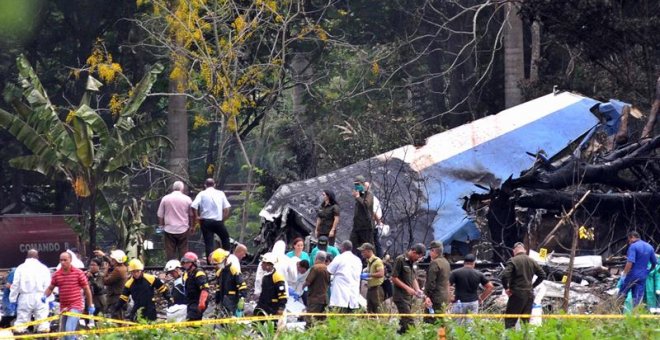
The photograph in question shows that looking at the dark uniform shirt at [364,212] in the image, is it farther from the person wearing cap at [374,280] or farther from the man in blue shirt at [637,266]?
the man in blue shirt at [637,266]

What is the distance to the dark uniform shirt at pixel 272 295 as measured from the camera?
1811 centimetres

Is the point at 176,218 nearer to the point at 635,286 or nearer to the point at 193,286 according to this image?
the point at 193,286

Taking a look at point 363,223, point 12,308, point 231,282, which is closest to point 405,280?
point 231,282

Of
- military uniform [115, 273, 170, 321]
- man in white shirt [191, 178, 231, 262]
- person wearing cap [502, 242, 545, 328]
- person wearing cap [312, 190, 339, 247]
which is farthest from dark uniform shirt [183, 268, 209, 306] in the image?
man in white shirt [191, 178, 231, 262]

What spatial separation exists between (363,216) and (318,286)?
4307 millimetres

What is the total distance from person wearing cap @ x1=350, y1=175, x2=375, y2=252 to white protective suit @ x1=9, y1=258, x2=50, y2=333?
5.46m

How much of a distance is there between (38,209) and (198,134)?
710 centimetres

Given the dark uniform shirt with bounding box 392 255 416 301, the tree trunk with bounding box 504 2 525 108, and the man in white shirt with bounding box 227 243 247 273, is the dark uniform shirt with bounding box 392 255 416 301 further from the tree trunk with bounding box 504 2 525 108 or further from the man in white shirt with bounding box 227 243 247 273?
the tree trunk with bounding box 504 2 525 108

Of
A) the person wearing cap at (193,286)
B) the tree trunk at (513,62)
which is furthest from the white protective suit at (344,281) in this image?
the tree trunk at (513,62)

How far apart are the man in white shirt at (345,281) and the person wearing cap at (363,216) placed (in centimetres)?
366

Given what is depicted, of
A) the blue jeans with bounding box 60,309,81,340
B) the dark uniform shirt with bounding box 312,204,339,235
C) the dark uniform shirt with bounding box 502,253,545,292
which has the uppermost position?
the dark uniform shirt with bounding box 312,204,339,235

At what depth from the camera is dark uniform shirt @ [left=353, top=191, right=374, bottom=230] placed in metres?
22.8

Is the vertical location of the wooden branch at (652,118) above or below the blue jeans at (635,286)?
above

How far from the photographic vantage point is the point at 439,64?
1715 inches
